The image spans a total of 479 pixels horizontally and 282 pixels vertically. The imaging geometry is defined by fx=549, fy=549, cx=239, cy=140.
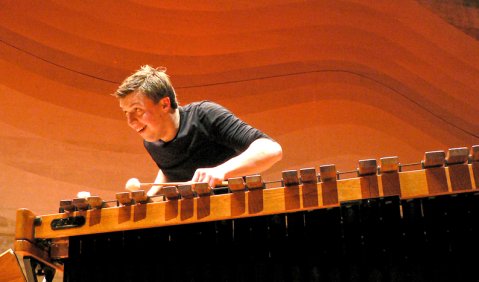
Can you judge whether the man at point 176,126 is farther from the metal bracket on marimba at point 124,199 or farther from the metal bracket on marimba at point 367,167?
the metal bracket on marimba at point 367,167

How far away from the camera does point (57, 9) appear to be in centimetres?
366

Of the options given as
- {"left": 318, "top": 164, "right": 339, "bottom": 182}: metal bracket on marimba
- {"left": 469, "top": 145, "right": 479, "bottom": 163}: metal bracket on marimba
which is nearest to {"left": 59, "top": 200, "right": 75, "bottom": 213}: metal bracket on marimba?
{"left": 318, "top": 164, "right": 339, "bottom": 182}: metal bracket on marimba

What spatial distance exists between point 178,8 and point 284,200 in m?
2.55

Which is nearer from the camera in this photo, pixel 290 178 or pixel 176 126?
pixel 290 178

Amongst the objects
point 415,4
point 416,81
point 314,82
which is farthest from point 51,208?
point 415,4

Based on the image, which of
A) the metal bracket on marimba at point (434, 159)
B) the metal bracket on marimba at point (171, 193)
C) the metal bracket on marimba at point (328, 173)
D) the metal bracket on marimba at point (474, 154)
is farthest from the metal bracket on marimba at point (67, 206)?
the metal bracket on marimba at point (474, 154)

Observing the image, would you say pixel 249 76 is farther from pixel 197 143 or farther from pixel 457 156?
pixel 457 156

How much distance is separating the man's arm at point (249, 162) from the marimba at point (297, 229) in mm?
163

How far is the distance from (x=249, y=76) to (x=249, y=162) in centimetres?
203

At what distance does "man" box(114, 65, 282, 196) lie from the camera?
2230 millimetres

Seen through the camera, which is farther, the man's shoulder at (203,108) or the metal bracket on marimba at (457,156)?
the man's shoulder at (203,108)

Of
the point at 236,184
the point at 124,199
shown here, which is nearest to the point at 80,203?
the point at 124,199

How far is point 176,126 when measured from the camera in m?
2.35

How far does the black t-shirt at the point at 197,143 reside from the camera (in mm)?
2227
